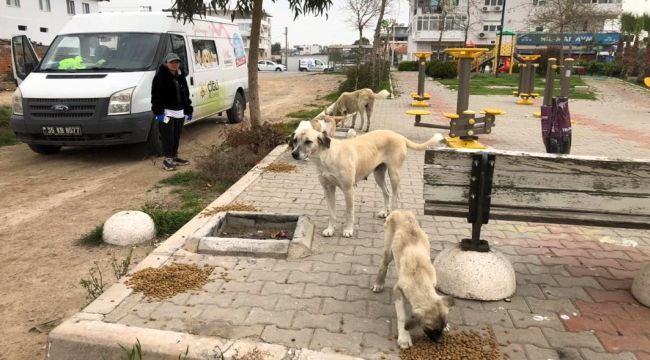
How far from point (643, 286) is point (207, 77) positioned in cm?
904

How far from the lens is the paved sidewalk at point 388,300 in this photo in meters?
2.94

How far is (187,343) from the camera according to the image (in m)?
2.81

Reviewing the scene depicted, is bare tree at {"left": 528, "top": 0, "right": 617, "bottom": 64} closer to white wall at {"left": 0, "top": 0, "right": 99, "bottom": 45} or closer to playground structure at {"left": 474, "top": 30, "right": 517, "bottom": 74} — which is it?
playground structure at {"left": 474, "top": 30, "right": 517, "bottom": 74}

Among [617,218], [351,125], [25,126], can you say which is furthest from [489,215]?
[351,125]

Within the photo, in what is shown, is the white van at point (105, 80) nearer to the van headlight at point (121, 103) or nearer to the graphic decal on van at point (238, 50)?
the van headlight at point (121, 103)

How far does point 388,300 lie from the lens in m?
3.45

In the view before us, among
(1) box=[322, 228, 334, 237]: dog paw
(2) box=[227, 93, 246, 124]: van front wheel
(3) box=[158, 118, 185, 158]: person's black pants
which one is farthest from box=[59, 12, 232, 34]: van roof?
(1) box=[322, 228, 334, 237]: dog paw

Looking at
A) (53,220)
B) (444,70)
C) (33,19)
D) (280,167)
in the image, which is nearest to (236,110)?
(280,167)

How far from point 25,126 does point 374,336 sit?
741 centimetres

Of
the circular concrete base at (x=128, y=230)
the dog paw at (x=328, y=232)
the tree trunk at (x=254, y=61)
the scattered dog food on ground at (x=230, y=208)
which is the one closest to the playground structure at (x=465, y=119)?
the tree trunk at (x=254, y=61)

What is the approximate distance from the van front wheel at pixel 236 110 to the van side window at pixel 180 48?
2838mm

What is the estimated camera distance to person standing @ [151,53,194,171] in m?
7.64

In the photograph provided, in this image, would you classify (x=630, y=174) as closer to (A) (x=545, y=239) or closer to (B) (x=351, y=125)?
(A) (x=545, y=239)

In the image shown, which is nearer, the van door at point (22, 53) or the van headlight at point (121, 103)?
the van headlight at point (121, 103)
